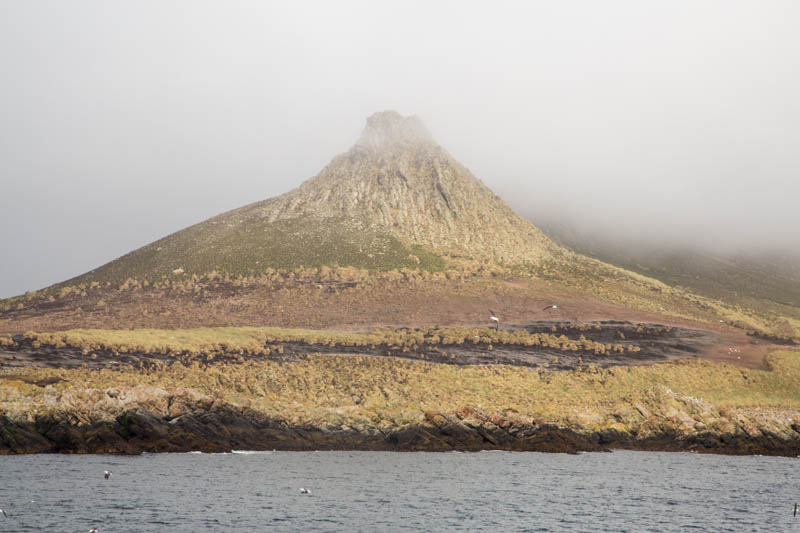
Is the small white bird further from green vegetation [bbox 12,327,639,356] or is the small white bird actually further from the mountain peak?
the mountain peak

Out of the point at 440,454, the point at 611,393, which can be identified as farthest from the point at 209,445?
the point at 611,393

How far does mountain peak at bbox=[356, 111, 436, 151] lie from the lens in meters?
191

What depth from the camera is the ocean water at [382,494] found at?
1606 inches

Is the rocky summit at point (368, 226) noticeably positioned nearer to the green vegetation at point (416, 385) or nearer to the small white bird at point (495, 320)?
the small white bird at point (495, 320)

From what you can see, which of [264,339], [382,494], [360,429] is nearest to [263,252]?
[264,339]

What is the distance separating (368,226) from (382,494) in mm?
111236

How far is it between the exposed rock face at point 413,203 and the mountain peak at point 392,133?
0.43 meters

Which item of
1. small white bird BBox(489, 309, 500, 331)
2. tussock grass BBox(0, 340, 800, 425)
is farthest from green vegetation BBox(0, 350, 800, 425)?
small white bird BBox(489, 309, 500, 331)

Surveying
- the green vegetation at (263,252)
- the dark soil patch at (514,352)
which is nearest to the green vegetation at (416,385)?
the dark soil patch at (514,352)

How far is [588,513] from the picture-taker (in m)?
46.3

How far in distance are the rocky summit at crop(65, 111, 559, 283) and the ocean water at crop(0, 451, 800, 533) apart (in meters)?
76.0

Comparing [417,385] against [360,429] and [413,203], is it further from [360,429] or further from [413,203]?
[413,203]

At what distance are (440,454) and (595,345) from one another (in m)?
47.2

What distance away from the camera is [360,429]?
245 ft
